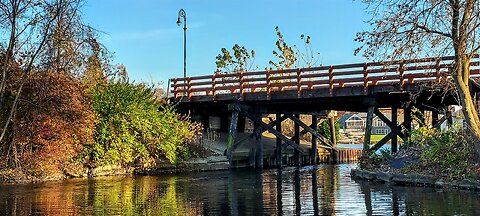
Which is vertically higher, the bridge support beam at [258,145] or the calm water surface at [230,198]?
the bridge support beam at [258,145]

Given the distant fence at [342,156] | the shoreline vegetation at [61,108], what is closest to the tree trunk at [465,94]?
the shoreline vegetation at [61,108]

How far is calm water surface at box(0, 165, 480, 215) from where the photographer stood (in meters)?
12.2

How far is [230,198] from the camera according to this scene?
1470 cm

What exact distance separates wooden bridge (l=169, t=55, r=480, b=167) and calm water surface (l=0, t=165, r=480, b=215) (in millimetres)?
5462

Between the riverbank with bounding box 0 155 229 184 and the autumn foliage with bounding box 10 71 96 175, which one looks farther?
the autumn foliage with bounding box 10 71 96 175

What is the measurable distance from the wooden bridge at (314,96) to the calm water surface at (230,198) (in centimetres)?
546

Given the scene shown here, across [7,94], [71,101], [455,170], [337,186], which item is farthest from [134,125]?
[455,170]

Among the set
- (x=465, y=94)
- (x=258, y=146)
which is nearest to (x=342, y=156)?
(x=258, y=146)

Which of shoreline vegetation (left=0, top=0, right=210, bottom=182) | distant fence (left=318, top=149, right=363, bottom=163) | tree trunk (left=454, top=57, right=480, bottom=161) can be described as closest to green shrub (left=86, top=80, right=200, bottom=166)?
shoreline vegetation (left=0, top=0, right=210, bottom=182)

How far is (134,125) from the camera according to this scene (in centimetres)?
2475

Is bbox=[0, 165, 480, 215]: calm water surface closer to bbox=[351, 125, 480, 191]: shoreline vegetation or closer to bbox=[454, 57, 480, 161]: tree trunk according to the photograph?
bbox=[351, 125, 480, 191]: shoreline vegetation

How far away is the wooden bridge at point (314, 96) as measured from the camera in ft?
76.3

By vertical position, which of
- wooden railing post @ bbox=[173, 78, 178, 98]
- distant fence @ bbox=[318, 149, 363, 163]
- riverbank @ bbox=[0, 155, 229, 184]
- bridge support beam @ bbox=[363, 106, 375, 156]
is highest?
wooden railing post @ bbox=[173, 78, 178, 98]

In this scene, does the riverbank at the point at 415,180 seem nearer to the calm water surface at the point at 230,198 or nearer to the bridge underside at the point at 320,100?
the calm water surface at the point at 230,198
